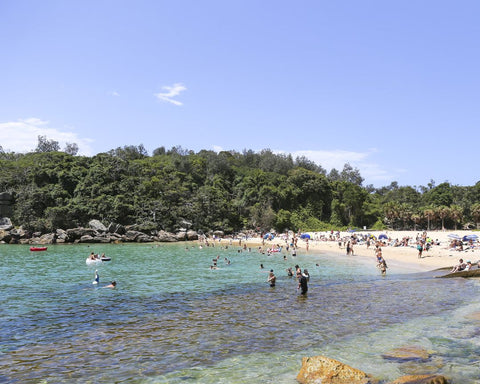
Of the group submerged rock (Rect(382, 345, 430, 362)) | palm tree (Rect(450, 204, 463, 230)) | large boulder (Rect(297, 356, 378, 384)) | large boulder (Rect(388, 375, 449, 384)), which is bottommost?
submerged rock (Rect(382, 345, 430, 362))

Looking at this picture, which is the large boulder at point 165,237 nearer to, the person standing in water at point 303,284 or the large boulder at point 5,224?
the large boulder at point 5,224

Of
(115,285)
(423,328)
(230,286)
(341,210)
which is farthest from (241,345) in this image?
(341,210)

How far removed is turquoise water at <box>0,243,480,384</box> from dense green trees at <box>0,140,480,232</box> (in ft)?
189

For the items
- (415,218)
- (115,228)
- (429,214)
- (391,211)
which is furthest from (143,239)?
(429,214)

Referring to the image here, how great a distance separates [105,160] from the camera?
310ft

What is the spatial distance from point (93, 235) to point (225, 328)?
66651 mm

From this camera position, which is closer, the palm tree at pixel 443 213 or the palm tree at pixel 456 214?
the palm tree at pixel 456 214

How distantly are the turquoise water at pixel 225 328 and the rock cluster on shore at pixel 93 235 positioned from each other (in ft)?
156

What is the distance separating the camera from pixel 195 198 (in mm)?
92188

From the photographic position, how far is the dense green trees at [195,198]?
82.2 metres

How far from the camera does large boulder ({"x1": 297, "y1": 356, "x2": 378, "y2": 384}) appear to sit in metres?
9.02

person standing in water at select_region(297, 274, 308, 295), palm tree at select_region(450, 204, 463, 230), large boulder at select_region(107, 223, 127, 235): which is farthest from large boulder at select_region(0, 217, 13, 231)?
palm tree at select_region(450, 204, 463, 230)

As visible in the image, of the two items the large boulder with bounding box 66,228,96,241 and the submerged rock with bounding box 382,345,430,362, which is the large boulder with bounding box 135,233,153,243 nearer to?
the large boulder with bounding box 66,228,96,241

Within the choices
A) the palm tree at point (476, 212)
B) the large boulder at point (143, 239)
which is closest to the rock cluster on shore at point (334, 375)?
the large boulder at point (143, 239)
